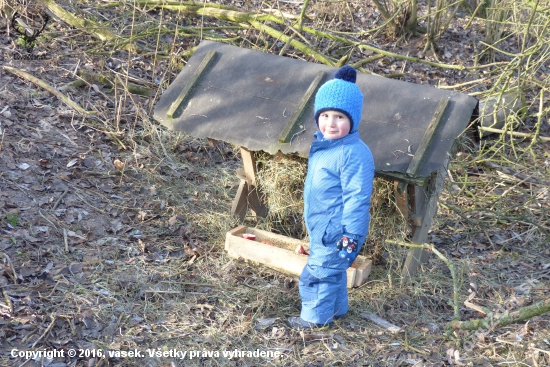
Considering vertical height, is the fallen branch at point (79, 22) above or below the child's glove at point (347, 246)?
below

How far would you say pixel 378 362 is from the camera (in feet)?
13.7

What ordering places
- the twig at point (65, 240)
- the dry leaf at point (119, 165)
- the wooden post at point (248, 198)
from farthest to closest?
the dry leaf at point (119, 165), the wooden post at point (248, 198), the twig at point (65, 240)

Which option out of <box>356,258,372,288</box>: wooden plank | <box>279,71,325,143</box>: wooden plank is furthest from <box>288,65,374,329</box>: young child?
<box>356,258,372,288</box>: wooden plank

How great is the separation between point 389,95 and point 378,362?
2.03m

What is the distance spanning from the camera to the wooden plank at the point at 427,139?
14.3 ft

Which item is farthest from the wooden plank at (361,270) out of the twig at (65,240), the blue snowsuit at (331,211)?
the twig at (65,240)

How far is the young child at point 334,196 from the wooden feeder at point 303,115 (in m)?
0.34

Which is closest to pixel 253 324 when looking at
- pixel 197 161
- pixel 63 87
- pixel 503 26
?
pixel 197 161

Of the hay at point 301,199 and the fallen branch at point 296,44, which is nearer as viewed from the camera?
the hay at point 301,199

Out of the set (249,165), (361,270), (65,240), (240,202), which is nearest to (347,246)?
(361,270)

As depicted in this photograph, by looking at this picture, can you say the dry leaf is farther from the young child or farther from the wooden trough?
the young child

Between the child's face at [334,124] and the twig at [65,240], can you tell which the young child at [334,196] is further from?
the twig at [65,240]

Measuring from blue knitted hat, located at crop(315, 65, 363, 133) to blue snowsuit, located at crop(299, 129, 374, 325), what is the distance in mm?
131

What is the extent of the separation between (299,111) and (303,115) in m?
0.05
